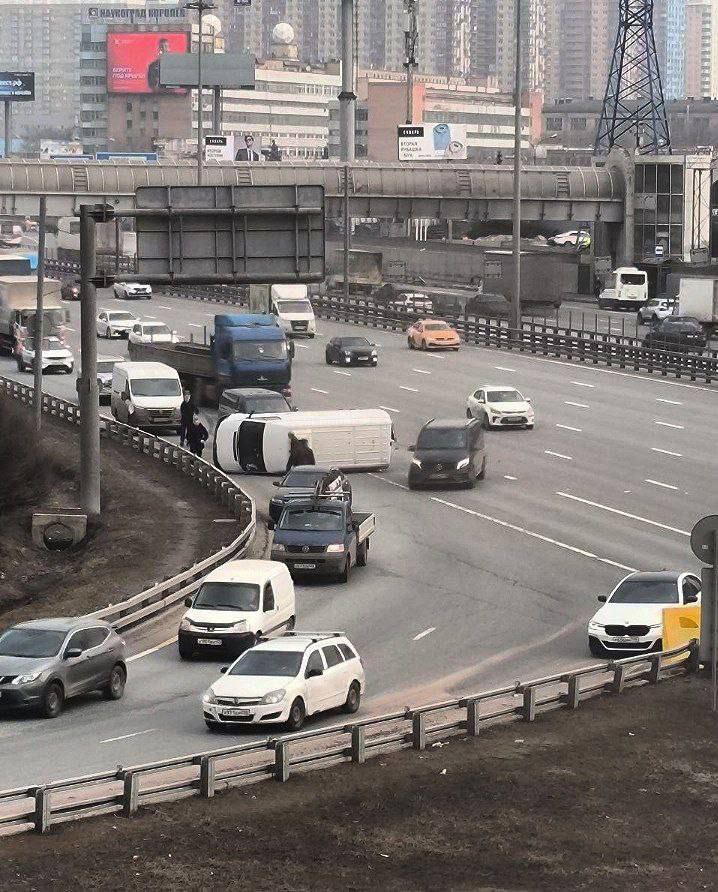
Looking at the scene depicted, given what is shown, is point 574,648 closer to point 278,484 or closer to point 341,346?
point 278,484

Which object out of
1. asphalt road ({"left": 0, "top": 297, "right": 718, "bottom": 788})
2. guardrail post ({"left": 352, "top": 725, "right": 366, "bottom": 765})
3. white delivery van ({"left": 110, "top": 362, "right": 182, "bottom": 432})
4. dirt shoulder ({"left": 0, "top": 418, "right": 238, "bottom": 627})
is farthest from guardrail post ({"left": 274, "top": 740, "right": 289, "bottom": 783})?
white delivery van ({"left": 110, "top": 362, "right": 182, "bottom": 432})

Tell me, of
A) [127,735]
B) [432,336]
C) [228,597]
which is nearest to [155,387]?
[432,336]

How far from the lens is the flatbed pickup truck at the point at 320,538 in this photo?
37.0 m

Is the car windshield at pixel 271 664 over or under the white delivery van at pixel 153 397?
under

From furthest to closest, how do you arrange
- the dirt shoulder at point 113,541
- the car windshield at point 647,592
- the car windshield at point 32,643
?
the dirt shoulder at point 113,541
the car windshield at point 647,592
the car windshield at point 32,643

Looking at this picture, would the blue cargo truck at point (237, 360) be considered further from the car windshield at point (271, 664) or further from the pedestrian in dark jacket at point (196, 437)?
the car windshield at point (271, 664)

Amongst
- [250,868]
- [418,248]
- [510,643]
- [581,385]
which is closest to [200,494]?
[510,643]

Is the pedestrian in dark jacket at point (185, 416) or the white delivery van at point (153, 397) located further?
the white delivery van at point (153, 397)

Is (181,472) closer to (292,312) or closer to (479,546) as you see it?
(479,546)

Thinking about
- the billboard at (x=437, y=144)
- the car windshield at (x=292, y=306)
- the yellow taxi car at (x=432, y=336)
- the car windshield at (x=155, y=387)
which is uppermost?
the billboard at (x=437, y=144)

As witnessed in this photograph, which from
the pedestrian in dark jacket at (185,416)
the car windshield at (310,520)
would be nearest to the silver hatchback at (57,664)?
the car windshield at (310,520)

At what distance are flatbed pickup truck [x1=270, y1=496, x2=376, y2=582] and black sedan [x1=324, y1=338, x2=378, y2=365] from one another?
33.8m

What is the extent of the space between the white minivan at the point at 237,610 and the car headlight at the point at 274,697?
5.48 metres

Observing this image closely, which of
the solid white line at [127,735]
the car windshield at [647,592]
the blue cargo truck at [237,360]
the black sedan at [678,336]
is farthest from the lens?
the black sedan at [678,336]
